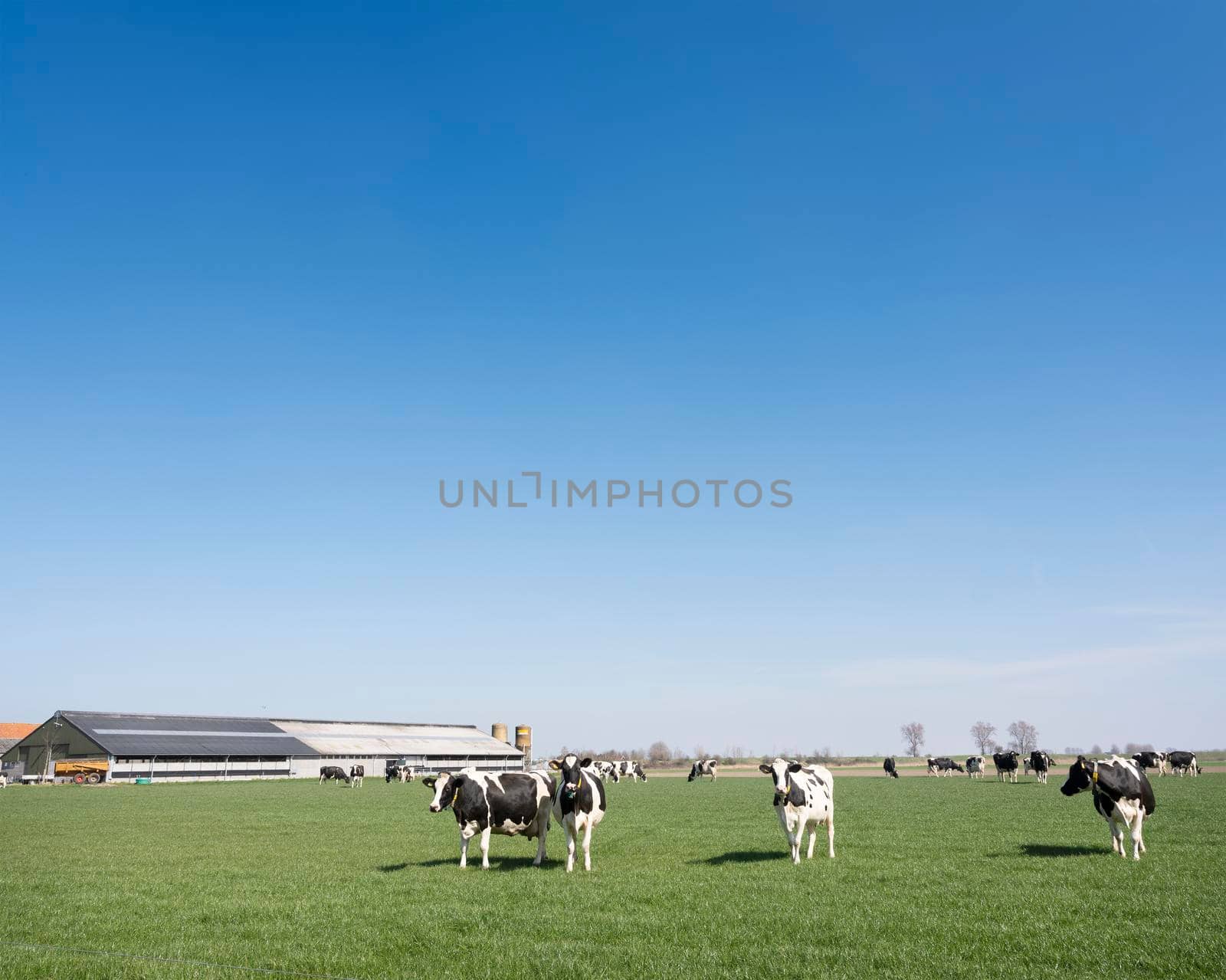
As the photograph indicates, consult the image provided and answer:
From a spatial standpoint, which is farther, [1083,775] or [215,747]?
[215,747]

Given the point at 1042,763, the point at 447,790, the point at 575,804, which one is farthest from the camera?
the point at 1042,763

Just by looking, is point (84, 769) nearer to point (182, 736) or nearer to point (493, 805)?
point (182, 736)

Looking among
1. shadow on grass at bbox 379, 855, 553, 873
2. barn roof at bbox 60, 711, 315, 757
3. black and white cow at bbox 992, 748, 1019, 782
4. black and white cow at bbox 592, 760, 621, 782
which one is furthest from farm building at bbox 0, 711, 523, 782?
shadow on grass at bbox 379, 855, 553, 873

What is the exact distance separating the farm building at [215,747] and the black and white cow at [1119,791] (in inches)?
3191

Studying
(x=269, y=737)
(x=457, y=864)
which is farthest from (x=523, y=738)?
(x=457, y=864)

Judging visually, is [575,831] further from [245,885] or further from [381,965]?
[381,965]

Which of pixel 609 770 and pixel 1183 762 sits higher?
pixel 1183 762

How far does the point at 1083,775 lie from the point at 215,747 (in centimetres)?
9833

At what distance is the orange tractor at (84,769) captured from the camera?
85875mm

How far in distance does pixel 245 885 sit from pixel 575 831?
22.6 ft

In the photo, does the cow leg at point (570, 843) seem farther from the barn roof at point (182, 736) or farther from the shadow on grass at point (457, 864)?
the barn roof at point (182, 736)

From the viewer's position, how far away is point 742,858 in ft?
71.1

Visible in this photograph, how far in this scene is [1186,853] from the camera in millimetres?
20188

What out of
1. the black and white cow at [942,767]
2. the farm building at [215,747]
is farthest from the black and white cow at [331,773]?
the black and white cow at [942,767]
